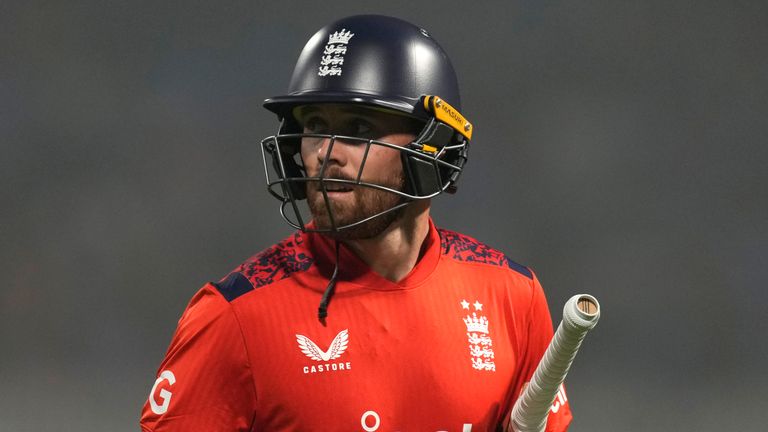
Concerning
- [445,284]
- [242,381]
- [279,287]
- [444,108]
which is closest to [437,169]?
[444,108]

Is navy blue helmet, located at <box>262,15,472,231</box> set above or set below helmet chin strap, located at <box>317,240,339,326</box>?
above

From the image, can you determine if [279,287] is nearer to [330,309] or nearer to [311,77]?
[330,309]

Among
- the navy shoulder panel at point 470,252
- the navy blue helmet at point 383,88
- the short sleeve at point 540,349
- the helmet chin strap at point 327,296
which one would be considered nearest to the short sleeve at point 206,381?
the helmet chin strap at point 327,296

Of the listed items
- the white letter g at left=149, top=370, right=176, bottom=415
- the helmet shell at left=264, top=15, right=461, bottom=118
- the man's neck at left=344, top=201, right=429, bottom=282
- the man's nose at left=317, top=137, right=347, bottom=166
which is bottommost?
the white letter g at left=149, top=370, right=176, bottom=415

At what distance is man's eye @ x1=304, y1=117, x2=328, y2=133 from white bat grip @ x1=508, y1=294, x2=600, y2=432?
828 millimetres

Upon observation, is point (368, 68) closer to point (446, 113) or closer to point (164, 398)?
point (446, 113)

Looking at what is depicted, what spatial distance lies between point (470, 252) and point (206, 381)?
926 mm

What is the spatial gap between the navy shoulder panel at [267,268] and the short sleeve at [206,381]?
0.06 metres

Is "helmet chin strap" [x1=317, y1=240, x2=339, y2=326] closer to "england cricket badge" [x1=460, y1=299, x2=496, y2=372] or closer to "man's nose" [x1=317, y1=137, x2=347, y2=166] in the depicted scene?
"man's nose" [x1=317, y1=137, x2=347, y2=166]

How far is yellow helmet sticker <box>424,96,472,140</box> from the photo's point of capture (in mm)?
2607

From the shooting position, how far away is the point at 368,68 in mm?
2598

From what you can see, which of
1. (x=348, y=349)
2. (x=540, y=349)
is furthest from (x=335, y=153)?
(x=540, y=349)

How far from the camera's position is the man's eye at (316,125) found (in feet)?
8.57

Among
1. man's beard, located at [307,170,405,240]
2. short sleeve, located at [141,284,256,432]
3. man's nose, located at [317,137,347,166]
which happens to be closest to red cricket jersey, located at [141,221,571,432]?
short sleeve, located at [141,284,256,432]
